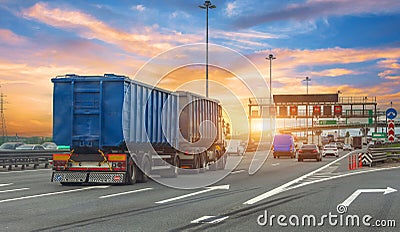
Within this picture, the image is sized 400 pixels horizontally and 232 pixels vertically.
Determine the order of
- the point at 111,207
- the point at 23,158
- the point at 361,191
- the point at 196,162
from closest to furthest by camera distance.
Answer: the point at 111,207 → the point at 361,191 → the point at 196,162 → the point at 23,158

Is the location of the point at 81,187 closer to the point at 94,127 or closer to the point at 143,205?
the point at 94,127

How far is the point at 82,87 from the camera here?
19188 mm

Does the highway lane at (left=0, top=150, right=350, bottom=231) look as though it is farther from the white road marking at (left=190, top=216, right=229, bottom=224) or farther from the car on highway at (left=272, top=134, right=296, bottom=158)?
the car on highway at (left=272, top=134, right=296, bottom=158)

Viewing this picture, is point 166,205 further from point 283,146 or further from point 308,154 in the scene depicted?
point 283,146

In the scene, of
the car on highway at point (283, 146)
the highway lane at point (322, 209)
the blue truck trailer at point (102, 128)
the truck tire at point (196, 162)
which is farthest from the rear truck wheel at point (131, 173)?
the car on highway at point (283, 146)

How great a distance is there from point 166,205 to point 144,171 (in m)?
6.99

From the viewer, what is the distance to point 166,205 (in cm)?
1326

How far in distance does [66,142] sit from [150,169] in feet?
10.9

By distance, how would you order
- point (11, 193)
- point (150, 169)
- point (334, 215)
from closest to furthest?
point (334, 215) → point (11, 193) → point (150, 169)

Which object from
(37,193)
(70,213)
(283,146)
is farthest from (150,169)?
(283,146)

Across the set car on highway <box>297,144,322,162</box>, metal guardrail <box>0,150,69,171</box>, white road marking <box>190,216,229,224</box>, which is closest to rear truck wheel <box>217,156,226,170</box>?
metal guardrail <box>0,150,69,171</box>

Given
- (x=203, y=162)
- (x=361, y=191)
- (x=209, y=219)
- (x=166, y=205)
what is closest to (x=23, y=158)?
(x=203, y=162)

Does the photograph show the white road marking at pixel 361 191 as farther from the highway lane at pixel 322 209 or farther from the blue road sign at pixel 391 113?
the blue road sign at pixel 391 113

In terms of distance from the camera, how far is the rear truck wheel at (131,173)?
19.0 m
